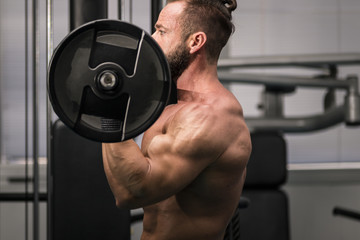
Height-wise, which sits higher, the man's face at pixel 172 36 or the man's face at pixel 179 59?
the man's face at pixel 172 36

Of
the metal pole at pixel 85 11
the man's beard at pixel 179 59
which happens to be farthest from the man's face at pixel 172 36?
the metal pole at pixel 85 11

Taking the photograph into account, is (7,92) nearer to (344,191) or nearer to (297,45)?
(297,45)

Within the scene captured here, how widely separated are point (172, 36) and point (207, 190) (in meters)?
0.33

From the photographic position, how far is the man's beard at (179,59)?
0.92 m

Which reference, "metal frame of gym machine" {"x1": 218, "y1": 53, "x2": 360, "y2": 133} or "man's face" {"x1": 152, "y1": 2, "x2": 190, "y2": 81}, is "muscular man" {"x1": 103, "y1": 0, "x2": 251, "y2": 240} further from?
"metal frame of gym machine" {"x1": 218, "y1": 53, "x2": 360, "y2": 133}

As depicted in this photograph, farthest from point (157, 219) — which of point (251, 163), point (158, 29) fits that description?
point (251, 163)

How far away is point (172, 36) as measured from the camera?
0.92 metres

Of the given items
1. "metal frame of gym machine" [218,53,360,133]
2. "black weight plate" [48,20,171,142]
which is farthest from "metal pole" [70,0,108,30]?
"metal frame of gym machine" [218,53,360,133]

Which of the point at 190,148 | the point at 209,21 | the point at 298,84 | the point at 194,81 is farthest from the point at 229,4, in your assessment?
the point at 298,84

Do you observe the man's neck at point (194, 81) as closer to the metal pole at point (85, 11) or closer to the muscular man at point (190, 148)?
the muscular man at point (190, 148)

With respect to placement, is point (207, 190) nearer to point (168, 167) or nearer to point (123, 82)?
point (168, 167)

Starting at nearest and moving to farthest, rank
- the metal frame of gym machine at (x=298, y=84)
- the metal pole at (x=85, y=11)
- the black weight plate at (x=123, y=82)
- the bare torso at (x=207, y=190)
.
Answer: the black weight plate at (x=123, y=82) → the bare torso at (x=207, y=190) → the metal pole at (x=85, y=11) → the metal frame of gym machine at (x=298, y=84)

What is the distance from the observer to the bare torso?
91 cm

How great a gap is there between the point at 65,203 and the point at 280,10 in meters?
1.89
